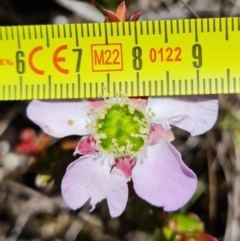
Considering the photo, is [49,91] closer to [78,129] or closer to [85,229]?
[78,129]

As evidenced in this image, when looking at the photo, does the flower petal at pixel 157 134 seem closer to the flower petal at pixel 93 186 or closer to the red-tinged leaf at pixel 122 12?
the flower petal at pixel 93 186

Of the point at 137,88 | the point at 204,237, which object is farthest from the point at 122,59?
the point at 204,237

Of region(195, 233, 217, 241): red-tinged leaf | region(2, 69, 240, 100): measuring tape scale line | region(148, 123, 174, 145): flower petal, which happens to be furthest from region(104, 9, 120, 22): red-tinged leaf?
region(195, 233, 217, 241): red-tinged leaf

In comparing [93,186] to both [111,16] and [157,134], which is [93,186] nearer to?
[157,134]

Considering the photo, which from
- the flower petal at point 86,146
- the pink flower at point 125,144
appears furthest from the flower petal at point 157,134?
the flower petal at point 86,146

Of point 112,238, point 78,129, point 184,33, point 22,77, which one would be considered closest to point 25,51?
point 22,77

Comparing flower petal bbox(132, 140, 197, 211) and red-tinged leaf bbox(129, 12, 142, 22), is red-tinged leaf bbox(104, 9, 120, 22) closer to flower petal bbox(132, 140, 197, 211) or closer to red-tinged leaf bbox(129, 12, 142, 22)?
red-tinged leaf bbox(129, 12, 142, 22)

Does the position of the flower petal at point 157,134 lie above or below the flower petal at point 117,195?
above
